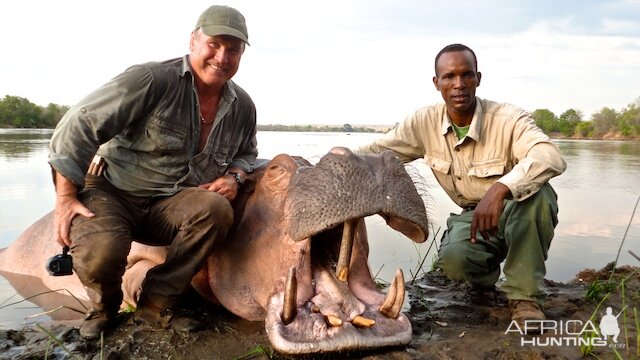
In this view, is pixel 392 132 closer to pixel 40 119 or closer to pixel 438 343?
pixel 438 343

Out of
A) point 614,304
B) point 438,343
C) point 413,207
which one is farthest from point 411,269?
point 413,207

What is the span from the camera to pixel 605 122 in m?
46.1

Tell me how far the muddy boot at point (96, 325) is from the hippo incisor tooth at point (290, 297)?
4.18ft

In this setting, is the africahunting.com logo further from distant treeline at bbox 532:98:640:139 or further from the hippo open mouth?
distant treeline at bbox 532:98:640:139

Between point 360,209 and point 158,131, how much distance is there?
1.76 meters

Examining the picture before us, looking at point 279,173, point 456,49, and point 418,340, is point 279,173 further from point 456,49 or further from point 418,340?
point 456,49

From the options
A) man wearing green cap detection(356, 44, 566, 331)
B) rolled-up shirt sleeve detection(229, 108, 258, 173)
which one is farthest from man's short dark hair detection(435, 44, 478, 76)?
rolled-up shirt sleeve detection(229, 108, 258, 173)

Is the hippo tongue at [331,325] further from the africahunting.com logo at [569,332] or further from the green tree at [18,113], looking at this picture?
the green tree at [18,113]

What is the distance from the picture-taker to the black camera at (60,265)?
3182 millimetres

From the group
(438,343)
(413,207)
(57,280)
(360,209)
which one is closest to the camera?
(360,209)

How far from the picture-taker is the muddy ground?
2947mm

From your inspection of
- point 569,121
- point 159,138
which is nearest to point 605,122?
point 569,121

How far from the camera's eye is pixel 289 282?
2580mm

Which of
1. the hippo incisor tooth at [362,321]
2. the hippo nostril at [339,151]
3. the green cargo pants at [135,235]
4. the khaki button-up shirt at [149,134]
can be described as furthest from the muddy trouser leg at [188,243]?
the hippo incisor tooth at [362,321]
